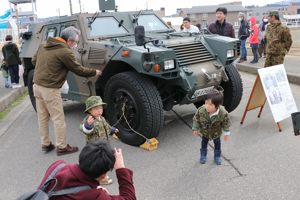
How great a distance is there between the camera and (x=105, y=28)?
6.27 m

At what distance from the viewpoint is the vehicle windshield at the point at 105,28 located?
6117mm

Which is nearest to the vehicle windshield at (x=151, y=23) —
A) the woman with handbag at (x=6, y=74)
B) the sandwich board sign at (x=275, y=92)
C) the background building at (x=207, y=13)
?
the sandwich board sign at (x=275, y=92)

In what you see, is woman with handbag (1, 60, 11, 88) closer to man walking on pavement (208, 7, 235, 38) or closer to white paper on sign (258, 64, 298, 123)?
man walking on pavement (208, 7, 235, 38)

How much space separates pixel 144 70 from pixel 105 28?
1.84 metres

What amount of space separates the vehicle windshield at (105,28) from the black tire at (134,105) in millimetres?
1159

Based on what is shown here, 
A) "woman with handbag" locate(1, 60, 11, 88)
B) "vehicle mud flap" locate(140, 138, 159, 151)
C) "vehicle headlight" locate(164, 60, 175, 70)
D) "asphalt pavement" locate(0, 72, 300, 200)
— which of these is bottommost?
"asphalt pavement" locate(0, 72, 300, 200)

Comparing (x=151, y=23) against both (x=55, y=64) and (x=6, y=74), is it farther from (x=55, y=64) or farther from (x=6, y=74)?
(x=6, y=74)

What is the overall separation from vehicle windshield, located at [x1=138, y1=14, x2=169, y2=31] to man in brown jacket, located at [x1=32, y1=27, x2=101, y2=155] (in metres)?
2.16

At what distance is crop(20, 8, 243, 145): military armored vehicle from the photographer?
16.0ft

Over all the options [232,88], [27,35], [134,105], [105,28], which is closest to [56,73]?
[134,105]

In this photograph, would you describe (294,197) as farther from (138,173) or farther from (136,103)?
(136,103)

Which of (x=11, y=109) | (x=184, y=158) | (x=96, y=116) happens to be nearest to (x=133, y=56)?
(x=96, y=116)

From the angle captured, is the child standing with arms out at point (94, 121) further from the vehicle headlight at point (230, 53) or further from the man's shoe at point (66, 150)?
the vehicle headlight at point (230, 53)

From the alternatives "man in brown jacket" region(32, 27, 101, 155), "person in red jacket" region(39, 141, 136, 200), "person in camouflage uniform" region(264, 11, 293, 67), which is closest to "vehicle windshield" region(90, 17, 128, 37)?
"man in brown jacket" region(32, 27, 101, 155)
